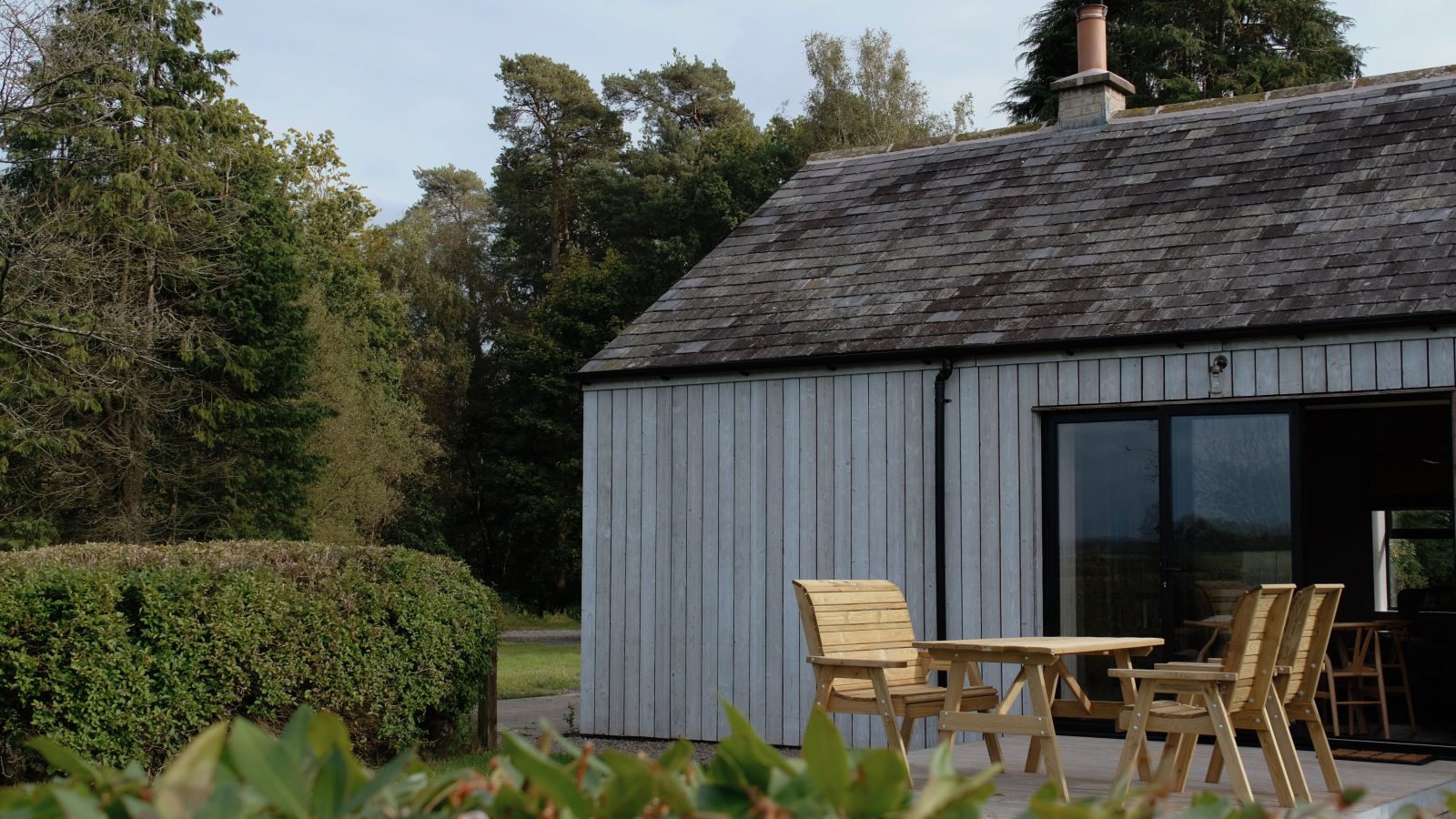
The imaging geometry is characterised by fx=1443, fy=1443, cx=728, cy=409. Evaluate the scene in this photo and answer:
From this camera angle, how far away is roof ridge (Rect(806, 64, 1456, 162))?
10812 millimetres

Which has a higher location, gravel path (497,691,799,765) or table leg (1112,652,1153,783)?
table leg (1112,652,1153,783)

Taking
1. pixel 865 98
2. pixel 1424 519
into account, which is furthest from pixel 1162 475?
pixel 865 98

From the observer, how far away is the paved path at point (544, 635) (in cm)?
2466

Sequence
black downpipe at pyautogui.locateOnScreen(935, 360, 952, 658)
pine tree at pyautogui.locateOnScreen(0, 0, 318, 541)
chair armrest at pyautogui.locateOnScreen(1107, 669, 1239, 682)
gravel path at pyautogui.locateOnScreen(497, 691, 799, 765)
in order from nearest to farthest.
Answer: chair armrest at pyautogui.locateOnScreen(1107, 669, 1239, 682), black downpipe at pyautogui.locateOnScreen(935, 360, 952, 658), gravel path at pyautogui.locateOnScreen(497, 691, 799, 765), pine tree at pyautogui.locateOnScreen(0, 0, 318, 541)

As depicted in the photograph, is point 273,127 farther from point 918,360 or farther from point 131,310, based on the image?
point 918,360

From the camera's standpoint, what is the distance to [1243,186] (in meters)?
10.3

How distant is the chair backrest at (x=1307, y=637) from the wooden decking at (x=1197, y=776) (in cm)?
50

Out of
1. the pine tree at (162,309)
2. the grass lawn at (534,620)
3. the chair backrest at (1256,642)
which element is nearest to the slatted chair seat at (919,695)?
the chair backrest at (1256,642)

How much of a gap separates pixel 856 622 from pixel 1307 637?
7.36ft

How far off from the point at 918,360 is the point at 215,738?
8.72 meters

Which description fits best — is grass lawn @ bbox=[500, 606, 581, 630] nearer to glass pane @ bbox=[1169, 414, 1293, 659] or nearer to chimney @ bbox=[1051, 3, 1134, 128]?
chimney @ bbox=[1051, 3, 1134, 128]

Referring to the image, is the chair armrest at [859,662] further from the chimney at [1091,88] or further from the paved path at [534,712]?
the chimney at [1091,88]

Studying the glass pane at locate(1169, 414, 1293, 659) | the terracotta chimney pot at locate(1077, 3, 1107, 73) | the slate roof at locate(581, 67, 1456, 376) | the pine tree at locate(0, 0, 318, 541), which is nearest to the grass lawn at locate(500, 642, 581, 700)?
the slate roof at locate(581, 67, 1456, 376)

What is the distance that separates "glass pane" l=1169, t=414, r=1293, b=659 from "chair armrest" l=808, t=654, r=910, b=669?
8.55 feet
